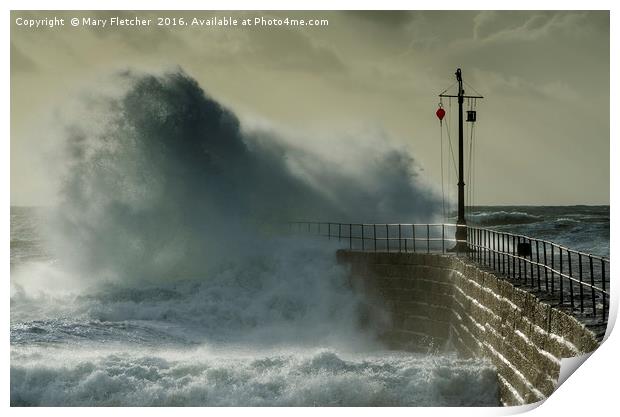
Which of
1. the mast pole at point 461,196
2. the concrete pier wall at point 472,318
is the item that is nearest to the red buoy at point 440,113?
the mast pole at point 461,196

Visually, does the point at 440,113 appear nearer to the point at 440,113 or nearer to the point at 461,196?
the point at 440,113

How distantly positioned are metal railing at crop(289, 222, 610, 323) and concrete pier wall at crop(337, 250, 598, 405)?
0.77 feet

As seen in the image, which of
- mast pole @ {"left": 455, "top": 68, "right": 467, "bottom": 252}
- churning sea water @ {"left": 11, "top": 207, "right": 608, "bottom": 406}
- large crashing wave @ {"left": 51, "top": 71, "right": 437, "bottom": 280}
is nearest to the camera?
churning sea water @ {"left": 11, "top": 207, "right": 608, "bottom": 406}

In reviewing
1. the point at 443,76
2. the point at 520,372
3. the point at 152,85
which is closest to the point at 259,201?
the point at 152,85

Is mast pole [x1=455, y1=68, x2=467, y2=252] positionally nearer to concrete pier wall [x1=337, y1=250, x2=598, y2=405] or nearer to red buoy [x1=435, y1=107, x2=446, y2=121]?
red buoy [x1=435, y1=107, x2=446, y2=121]

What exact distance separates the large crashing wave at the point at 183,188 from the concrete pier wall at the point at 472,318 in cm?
302

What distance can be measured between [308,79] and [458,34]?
222 cm

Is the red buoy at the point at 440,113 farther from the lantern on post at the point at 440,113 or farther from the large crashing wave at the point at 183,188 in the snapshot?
the large crashing wave at the point at 183,188

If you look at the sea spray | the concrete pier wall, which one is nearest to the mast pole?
the concrete pier wall

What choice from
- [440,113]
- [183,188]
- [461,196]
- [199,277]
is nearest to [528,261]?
[461,196]

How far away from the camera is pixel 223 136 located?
19047mm

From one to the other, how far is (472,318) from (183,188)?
7737mm

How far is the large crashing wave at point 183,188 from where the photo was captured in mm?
16031

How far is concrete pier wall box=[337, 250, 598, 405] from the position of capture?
8.47m
